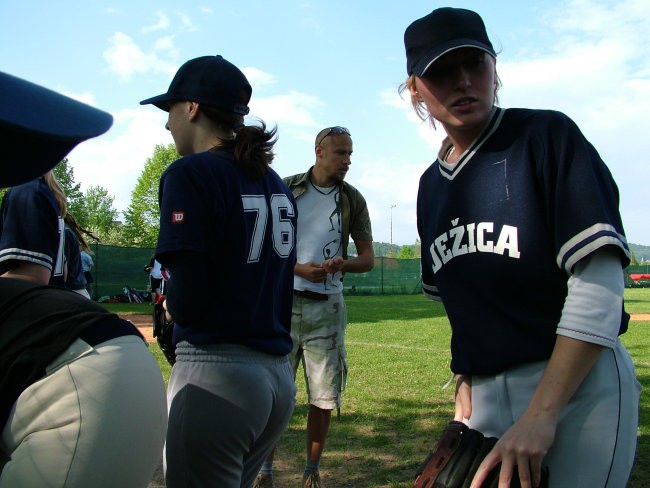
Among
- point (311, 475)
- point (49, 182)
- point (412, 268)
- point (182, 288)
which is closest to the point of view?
point (182, 288)

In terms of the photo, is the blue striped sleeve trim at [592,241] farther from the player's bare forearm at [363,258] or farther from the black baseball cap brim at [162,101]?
the player's bare forearm at [363,258]

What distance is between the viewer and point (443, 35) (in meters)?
1.72

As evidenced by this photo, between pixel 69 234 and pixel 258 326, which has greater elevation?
pixel 69 234

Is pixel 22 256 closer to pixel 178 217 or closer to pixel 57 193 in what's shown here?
pixel 57 193

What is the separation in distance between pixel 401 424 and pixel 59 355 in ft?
15.8

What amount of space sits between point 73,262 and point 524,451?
13.9 feet

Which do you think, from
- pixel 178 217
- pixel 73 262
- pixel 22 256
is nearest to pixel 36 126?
pixel 178 217

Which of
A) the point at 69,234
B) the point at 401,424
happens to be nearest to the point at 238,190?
the point at 69,234

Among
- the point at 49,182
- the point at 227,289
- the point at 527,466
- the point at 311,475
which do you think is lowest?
the point at 311,475

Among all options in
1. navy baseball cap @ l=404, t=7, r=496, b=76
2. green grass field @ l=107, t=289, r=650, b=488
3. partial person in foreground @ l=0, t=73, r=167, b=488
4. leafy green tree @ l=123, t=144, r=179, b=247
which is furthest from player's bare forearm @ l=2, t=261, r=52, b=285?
leafy green tree @ l=123, t=144, r=179, b=247

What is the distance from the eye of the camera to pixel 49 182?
376 cm

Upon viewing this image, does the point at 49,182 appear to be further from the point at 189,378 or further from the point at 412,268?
the point at 412,268

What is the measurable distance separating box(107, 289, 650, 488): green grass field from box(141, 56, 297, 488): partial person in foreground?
2.29 meters

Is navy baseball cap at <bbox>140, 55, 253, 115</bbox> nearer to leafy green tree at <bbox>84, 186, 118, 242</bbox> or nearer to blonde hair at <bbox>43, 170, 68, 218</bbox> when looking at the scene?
blonde hair at <bbox>43, 170, 68, 218</bbox>
